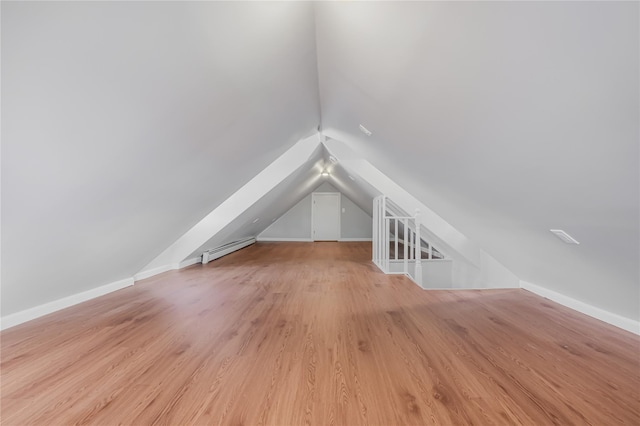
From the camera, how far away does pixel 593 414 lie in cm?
131

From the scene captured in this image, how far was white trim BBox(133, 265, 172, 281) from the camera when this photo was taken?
3.85 m

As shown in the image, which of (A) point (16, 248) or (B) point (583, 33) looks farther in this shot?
(A) point (16, 248)

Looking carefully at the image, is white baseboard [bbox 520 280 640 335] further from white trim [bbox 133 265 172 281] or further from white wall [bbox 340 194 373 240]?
white wall [bbox 340 194 373 240]

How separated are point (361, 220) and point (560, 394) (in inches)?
303

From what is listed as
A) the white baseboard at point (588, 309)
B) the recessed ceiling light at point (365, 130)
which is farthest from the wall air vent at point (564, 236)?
the recessed ceiling light at point (365, 130)

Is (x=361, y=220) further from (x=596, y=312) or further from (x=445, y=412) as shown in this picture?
(x=445, y=412)

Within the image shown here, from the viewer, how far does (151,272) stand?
13.5 feet

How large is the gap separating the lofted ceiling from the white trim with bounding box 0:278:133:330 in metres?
0.08

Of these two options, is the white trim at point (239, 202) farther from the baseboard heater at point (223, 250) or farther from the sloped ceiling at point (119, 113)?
the sloped ceiling at point (119, 113)

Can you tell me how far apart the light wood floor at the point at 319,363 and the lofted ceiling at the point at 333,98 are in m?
0.57

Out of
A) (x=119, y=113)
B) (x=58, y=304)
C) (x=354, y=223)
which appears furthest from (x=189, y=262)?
(x=354, y=223)

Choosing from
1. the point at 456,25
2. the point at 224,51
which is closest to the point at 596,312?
the point at 456,25

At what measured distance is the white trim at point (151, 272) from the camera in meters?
3.85

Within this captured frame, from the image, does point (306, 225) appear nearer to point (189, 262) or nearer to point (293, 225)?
point (293, 225)
